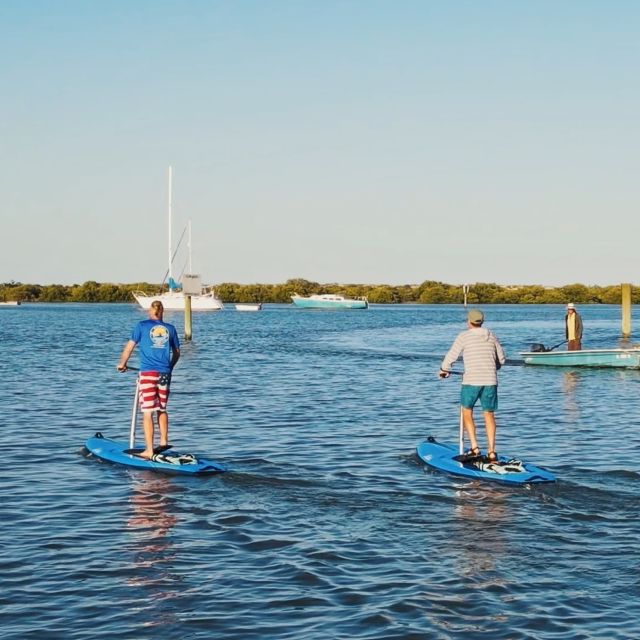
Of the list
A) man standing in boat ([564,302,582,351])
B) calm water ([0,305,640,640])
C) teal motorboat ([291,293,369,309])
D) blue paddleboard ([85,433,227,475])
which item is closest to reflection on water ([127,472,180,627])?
calm water ([0,305,640,640])

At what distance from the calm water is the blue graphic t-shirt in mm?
1485

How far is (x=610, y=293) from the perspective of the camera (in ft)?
620

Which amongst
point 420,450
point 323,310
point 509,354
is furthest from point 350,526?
point 323,310

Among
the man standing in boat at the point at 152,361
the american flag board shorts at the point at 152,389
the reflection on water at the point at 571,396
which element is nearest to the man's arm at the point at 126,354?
the man standing in boat at the point at 152,361

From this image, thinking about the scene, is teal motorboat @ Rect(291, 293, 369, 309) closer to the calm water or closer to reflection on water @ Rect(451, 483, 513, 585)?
the calm water

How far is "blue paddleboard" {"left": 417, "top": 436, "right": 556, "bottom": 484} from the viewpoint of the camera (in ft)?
43.1

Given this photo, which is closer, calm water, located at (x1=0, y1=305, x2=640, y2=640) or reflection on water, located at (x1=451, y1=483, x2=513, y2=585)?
calm water, located at (x1=0, y1=305, x2=640, y2=640)

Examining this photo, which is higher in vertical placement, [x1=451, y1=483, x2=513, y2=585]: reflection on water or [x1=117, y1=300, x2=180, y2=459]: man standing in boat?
[x1=117, y1=300, x2=180, y2=459]: man standing in boat

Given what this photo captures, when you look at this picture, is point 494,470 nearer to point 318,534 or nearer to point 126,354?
point 318,534

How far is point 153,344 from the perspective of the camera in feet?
46.5

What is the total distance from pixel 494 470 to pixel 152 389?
466 cm

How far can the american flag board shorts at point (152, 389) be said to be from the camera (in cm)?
1420

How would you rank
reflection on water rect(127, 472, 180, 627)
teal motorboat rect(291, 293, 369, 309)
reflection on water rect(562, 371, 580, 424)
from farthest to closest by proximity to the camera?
teal motorboat rect(291, 293, 369, 309)
reflection on water rect(562, 371, 580, 424)
reflection on water rect(127, 472, 180, 627)

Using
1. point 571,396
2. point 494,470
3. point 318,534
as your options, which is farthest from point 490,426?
point 571,396
